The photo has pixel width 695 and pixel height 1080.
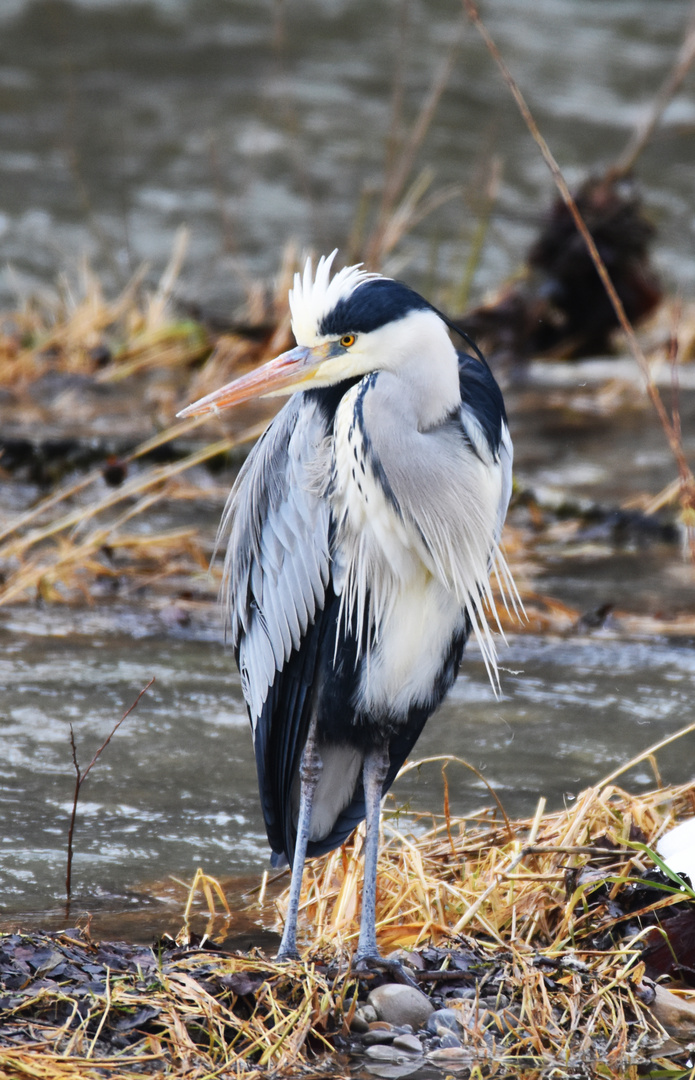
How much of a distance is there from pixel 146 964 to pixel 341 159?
12.2 metres

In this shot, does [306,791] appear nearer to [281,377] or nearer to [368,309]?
[281,377]

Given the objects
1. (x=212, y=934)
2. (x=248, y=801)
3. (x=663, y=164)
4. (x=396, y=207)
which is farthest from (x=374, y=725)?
(x=663, y=164)

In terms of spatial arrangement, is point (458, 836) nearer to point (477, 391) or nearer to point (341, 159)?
point (477, 391)

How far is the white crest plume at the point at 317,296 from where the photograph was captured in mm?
3123

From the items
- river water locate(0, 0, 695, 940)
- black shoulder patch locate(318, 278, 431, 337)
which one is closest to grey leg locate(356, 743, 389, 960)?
river water locate(0, 0, 695, 940)

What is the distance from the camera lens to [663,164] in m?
14.9

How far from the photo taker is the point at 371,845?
10.8 ft

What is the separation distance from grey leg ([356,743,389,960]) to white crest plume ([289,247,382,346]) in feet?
3.29

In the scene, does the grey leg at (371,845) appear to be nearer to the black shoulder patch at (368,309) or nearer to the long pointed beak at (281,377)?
the long pointed beak at (281,377)

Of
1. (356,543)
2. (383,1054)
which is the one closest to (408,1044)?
(383,1054)

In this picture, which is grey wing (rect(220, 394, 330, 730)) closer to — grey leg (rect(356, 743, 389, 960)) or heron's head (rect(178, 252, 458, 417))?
heron's head (rect(178, 252, 458, 417))

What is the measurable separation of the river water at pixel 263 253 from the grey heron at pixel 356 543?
54 cm

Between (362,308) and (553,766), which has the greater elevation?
(362,308)

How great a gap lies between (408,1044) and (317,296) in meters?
1.58
